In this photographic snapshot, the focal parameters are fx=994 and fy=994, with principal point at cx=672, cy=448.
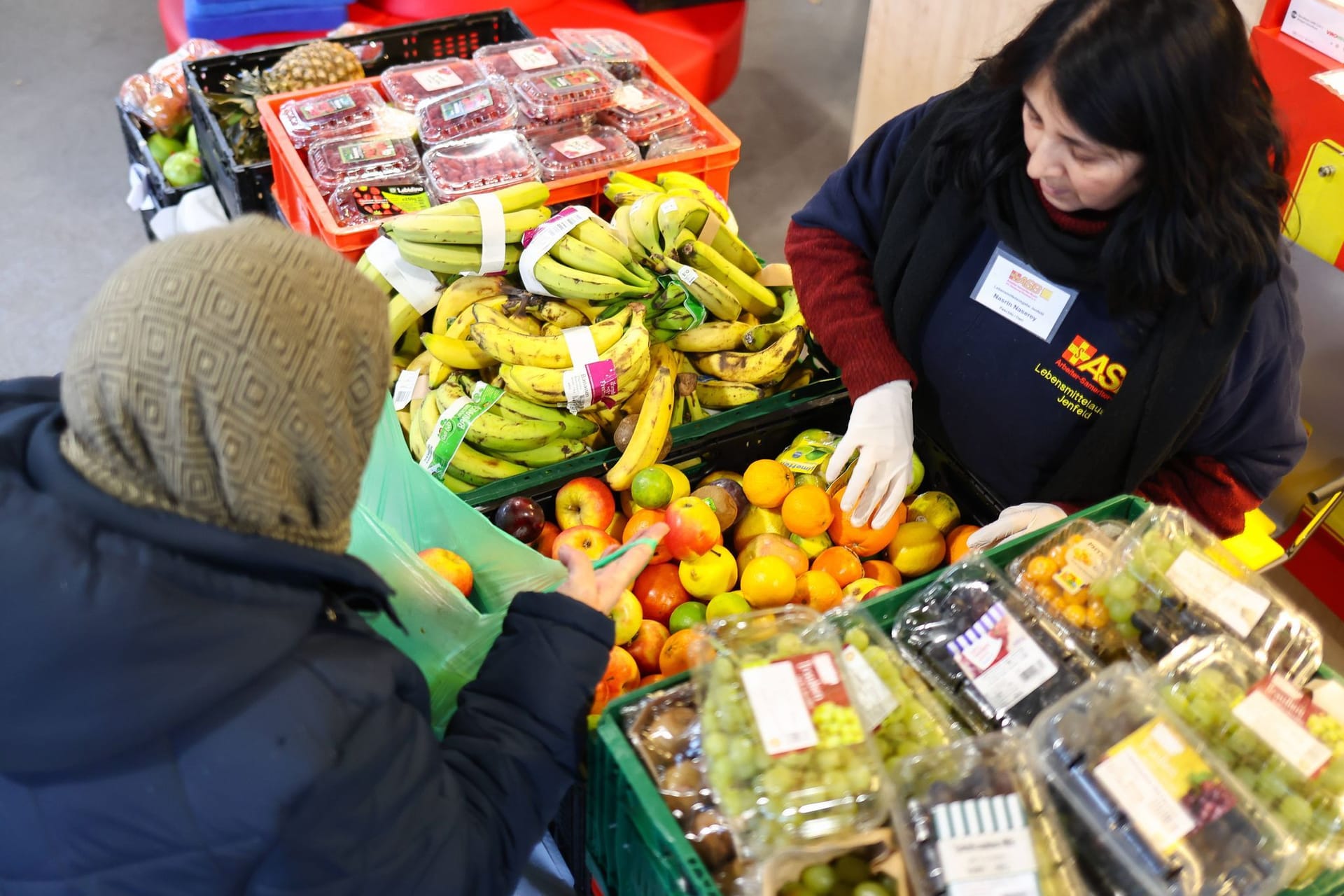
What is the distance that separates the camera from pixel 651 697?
3.80 feet

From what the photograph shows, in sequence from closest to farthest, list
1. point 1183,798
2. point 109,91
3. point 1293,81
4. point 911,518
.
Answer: point 1183,798 < point 911,518 < point 1293,81 < point 109,91

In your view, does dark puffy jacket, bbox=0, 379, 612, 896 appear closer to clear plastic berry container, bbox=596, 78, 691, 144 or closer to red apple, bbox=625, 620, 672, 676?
red apple, bbox=625, 620, 672, 676

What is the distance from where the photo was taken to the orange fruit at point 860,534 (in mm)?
1740

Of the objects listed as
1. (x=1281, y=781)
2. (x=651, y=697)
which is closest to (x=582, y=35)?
(x=651, y=697)

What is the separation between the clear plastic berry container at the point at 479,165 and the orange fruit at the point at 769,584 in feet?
4.41

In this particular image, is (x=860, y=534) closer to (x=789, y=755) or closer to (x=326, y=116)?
(x=789, y=755)

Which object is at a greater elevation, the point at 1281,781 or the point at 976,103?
the point at 976,103

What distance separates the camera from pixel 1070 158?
1.39 meters

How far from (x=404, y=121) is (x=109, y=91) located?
2760 mm

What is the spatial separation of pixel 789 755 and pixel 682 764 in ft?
0.44

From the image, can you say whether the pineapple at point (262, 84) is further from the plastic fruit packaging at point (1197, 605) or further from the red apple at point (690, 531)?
the plastic fruit packaging at point (1197, 605)

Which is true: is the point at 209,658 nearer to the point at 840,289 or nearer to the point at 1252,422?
the point at 840,289

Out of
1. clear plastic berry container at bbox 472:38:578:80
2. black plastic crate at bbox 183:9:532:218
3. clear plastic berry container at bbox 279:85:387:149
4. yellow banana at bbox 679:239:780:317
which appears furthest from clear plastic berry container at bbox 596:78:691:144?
yellow banana at bbox 679:239:780:317

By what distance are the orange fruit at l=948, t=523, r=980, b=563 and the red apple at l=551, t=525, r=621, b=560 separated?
1.98ft
